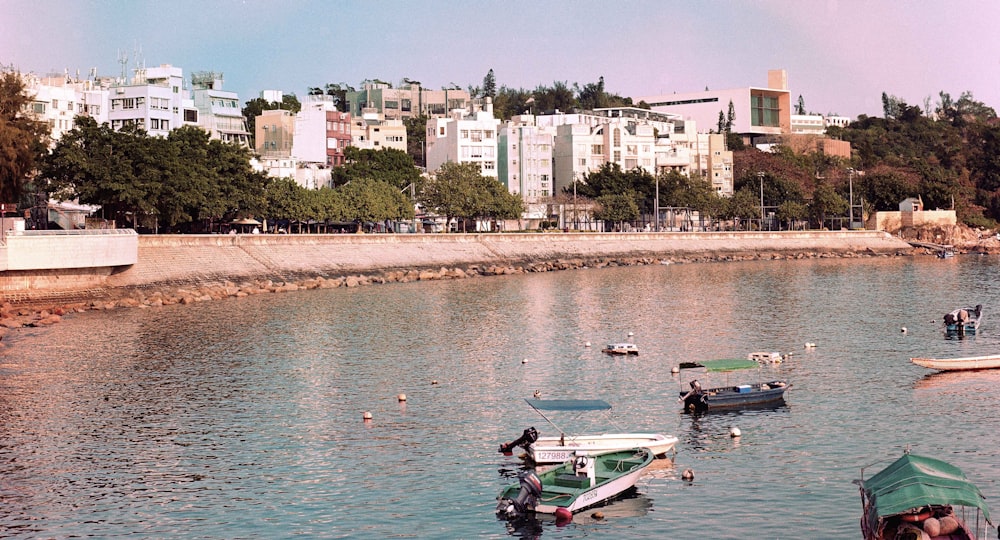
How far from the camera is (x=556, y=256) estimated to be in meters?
134

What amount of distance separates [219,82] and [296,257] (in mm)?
73264

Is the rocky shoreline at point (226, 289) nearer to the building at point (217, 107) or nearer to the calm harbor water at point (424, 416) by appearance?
the calm harbor water at point (424, 416)

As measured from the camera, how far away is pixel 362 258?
111562 millimetres

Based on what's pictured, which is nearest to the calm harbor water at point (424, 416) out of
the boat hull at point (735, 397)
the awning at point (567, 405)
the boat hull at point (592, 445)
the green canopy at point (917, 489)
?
the boat hull at point (735, 397)

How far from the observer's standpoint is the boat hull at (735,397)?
42.5 metres

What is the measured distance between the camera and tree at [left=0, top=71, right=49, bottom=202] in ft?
277

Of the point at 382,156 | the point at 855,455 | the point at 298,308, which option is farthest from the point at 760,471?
the point at 382,156

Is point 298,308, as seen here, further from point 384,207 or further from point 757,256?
point 757,256

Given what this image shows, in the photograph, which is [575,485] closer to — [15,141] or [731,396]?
[731,396]

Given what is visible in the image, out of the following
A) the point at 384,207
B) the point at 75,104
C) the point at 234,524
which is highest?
the point at 75,104

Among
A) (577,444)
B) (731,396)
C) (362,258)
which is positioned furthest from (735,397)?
(362,258)

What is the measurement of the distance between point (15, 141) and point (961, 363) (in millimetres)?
69140

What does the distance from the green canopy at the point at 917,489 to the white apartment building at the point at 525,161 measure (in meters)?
148

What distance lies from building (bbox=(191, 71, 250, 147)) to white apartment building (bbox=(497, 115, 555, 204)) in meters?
39.5
